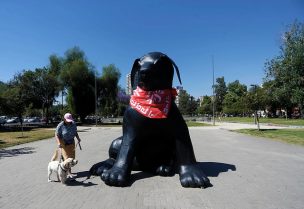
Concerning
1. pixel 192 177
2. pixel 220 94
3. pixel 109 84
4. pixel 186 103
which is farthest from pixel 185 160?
pixel 220 94

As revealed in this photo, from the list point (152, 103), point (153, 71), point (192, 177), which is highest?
point (153, 71)

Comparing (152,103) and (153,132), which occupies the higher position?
(152,103)

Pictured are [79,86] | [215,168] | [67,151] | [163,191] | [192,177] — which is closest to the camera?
[163,191]

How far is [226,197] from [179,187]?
1.01 metres

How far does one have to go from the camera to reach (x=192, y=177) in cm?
668

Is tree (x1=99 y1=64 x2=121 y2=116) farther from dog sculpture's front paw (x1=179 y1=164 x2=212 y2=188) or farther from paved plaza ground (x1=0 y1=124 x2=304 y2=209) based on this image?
dog sculpture's front paw (x1=179 y1=164 x2=212 y2=188)

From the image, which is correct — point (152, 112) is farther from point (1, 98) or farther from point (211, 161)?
point (1, 98)

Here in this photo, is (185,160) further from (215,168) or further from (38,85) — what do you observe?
(38,85)

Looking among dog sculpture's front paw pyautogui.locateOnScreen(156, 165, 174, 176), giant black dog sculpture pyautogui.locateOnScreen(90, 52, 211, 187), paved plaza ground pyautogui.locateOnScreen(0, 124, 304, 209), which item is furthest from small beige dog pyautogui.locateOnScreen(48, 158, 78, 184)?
dog sculpture's front paw pyautogui.locateOnScreen(156, 165, 174, 176)

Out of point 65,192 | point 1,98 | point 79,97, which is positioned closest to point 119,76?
point 79,97

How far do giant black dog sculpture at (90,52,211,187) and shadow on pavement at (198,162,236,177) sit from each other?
1.33 m

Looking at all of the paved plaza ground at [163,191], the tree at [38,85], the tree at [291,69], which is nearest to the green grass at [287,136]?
the tree at [291,69]

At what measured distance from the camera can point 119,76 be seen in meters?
54.9

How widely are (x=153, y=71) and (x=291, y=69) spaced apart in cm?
1688
